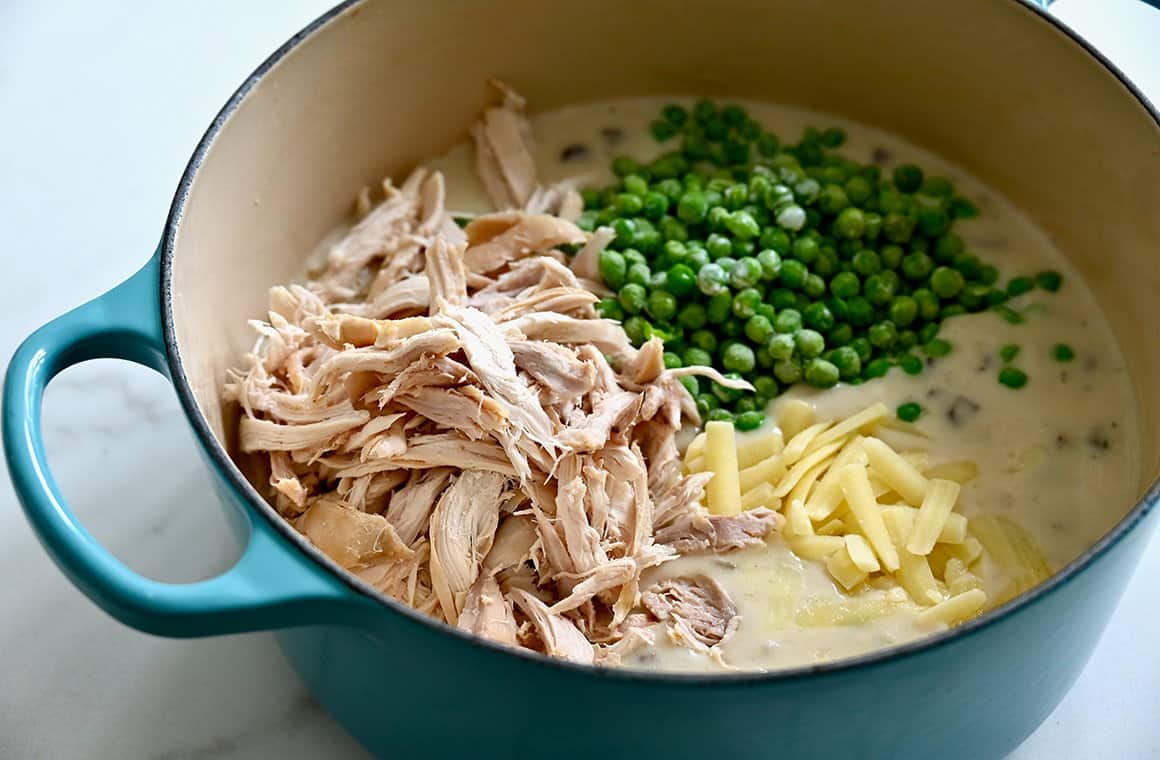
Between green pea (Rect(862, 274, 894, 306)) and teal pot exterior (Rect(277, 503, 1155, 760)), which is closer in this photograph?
teal pot exterior (Rect(277, 503, 1155, 760))

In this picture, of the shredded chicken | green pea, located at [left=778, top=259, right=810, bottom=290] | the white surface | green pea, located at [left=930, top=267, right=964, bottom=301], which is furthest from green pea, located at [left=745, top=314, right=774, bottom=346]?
the white surface

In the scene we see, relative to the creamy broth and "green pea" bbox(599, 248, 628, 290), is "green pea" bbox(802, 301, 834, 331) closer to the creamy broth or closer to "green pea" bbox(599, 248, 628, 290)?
the creamy broth

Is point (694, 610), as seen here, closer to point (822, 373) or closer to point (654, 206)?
point (822, 373)

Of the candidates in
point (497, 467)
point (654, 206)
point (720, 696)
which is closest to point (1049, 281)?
point (654, 206)

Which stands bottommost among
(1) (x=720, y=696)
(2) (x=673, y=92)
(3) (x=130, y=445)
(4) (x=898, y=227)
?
(3) (x=130, y=445)

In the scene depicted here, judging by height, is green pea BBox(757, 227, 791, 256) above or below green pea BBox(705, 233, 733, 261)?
above

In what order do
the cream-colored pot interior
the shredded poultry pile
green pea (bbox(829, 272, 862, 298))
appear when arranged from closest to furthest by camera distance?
the shredded poultry pile, the cream-colored pot interior, green pea (bbox(829, 272, 862, 298))

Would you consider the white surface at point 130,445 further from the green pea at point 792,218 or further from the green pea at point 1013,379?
the green pea at point 792,218
